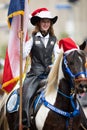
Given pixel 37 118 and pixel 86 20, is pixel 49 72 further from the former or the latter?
pixel 86 20

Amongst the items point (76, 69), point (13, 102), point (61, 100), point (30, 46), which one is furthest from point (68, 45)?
point (13, 102)

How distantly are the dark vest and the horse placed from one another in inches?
29.1

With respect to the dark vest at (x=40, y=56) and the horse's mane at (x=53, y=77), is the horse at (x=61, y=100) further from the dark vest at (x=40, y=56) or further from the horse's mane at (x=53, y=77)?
the dark vest at (x=40, y=56)

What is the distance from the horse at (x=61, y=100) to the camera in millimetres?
10273

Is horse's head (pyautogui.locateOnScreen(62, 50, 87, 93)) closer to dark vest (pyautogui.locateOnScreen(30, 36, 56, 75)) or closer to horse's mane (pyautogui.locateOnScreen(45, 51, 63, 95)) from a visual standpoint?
horse's mane (pyautogui.locateOnScreen(45, 51, 63, 95))

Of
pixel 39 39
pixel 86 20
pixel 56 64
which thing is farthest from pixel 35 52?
pixel 86 20

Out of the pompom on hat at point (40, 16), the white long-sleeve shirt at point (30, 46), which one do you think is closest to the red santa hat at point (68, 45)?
the white long-sleeve shirt at point (30, 46)

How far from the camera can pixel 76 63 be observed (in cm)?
1020

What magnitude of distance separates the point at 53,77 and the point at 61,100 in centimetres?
41

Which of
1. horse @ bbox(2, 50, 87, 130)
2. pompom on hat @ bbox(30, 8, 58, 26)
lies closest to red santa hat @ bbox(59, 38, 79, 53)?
horse @ bbox(2, 50, 87, 130)

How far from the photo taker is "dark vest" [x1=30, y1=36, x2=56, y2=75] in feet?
37.1

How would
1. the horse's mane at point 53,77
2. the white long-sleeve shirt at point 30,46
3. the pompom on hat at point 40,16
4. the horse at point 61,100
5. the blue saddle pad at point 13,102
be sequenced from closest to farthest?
the horse at point 61,100 → the horse's mane at point 53,77 → the blue saddle pad at point 13,102 → the white long-sleeve shirt at point 30,46 → the pompom on hat at point 40,16

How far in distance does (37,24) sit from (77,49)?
140 centimetres

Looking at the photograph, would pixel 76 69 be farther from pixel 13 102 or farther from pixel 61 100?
pixel 13 102
